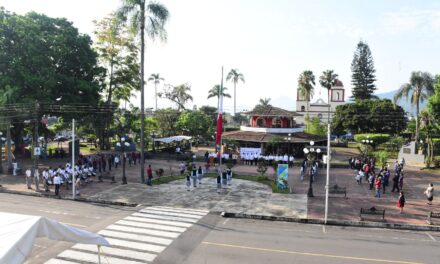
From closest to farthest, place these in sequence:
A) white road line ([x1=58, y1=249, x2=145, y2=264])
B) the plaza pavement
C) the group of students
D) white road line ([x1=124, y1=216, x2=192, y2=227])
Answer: white road line ([x1=58, y1=249, x2=145, y2=264])
white road line ([x1=124, y1=216, x2=192, y2=227])
the plaza pavement
the group of students

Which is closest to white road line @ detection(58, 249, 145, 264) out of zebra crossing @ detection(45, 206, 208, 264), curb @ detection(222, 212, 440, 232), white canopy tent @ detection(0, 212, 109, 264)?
zebra crossing @ detection(45, 206, 208, 264)

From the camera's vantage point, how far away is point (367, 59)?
92500mm

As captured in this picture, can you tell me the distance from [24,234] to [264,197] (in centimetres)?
1890

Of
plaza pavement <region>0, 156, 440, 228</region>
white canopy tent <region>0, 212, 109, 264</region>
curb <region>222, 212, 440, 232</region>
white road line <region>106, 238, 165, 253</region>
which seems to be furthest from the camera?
plaza pavement <region>0, 156, 440, 228</region>

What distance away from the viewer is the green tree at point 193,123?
5931 cm

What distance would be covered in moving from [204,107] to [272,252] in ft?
251

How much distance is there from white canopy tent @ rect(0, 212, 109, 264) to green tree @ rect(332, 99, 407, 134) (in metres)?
66.6

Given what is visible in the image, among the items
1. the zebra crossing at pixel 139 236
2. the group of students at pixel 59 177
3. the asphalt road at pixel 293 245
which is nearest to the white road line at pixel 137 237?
the zebra crossing at pixel 139 236

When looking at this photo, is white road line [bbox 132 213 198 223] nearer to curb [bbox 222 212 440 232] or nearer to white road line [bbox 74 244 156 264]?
curb [bbox 222 212 440 232]

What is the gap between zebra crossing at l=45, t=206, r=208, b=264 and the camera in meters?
14.8

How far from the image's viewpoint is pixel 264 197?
1064 inches

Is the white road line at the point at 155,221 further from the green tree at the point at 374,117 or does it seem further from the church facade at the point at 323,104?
the church facade at the point at 323,104

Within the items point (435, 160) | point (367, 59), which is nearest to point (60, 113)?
point (435, 160)

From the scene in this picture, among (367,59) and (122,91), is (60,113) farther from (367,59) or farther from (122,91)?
(367,59)
